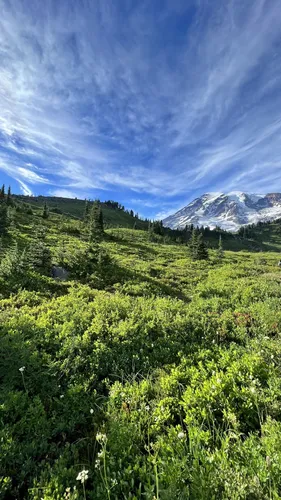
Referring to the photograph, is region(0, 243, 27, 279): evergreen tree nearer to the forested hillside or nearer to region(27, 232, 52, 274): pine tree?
region(27, 232, 52, 274): pine tree

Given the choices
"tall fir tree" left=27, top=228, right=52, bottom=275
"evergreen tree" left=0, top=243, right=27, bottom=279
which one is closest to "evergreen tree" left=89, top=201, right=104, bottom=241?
"tall fir tree" left=27, top=228, right=52, bottom=275

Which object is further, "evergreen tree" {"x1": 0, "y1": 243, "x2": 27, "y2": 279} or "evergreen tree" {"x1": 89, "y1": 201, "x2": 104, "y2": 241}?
"evergreen tree" {"x1": 89, "y1": 201, "x2": 104, "y2": 241}

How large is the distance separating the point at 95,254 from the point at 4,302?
439 inches

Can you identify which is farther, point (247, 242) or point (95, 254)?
point (247, 242)

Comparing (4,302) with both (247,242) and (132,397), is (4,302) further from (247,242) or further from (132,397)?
(247,242)

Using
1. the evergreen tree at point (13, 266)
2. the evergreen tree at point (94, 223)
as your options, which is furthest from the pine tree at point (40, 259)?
the evergreen tree at point (94, 223)

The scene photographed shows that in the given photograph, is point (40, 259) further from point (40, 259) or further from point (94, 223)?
point (94, 223)

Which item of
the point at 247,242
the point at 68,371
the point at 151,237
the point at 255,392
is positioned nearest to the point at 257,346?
the point at 255,392

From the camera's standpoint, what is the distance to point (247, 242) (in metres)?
180

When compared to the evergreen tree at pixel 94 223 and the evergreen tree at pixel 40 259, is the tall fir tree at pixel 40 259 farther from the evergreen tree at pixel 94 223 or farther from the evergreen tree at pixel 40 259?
the evergreen tree at pixel 94 223

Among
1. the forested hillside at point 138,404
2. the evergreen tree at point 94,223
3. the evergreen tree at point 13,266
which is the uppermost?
the evergreen tree at point 94,223

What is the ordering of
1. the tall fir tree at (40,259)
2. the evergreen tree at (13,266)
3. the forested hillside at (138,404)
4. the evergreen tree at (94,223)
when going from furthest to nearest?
the evergreen tree at (94,223)
the tall fir tree at (40,259)
the evergreen tree at (13,266)
the forested hillside at (138,404)

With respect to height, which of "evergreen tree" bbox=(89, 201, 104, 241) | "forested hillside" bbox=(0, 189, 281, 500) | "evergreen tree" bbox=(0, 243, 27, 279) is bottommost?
"forested hillside" bbox=(0, 189, 281, 500)

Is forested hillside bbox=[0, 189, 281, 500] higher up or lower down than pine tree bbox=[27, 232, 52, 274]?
lower down
